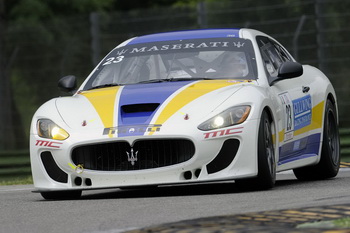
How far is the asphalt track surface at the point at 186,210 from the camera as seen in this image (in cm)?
698

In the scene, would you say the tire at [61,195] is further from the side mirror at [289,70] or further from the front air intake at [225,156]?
the side mirror at [289,70]

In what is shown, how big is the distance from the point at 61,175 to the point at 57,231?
91.7 inches

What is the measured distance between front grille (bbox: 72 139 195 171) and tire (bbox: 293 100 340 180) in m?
2.46

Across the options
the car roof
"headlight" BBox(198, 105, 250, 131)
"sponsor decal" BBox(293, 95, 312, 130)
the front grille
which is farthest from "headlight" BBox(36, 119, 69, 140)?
"sponsor decal" BBox(293, 95, 312, 130)

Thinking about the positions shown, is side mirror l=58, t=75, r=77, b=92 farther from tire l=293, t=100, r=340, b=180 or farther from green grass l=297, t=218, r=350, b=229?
green grass l=297, t=218, r=350, b=229

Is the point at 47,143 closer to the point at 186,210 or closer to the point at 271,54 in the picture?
the point at 186,210

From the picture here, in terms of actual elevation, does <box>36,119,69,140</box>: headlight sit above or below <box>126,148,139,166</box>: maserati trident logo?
above

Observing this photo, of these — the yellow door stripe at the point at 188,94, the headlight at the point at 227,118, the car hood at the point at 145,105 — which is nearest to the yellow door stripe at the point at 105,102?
the car hood at the point at 145,105

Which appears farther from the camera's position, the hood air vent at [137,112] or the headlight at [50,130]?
the headlight at [50,130]

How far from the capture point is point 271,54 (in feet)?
37.2

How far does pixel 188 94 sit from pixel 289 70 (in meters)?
1.17

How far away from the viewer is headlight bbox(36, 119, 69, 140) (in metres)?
9.62

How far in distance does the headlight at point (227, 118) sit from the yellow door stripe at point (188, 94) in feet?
1.00

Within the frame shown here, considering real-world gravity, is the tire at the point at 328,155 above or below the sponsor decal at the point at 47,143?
below
